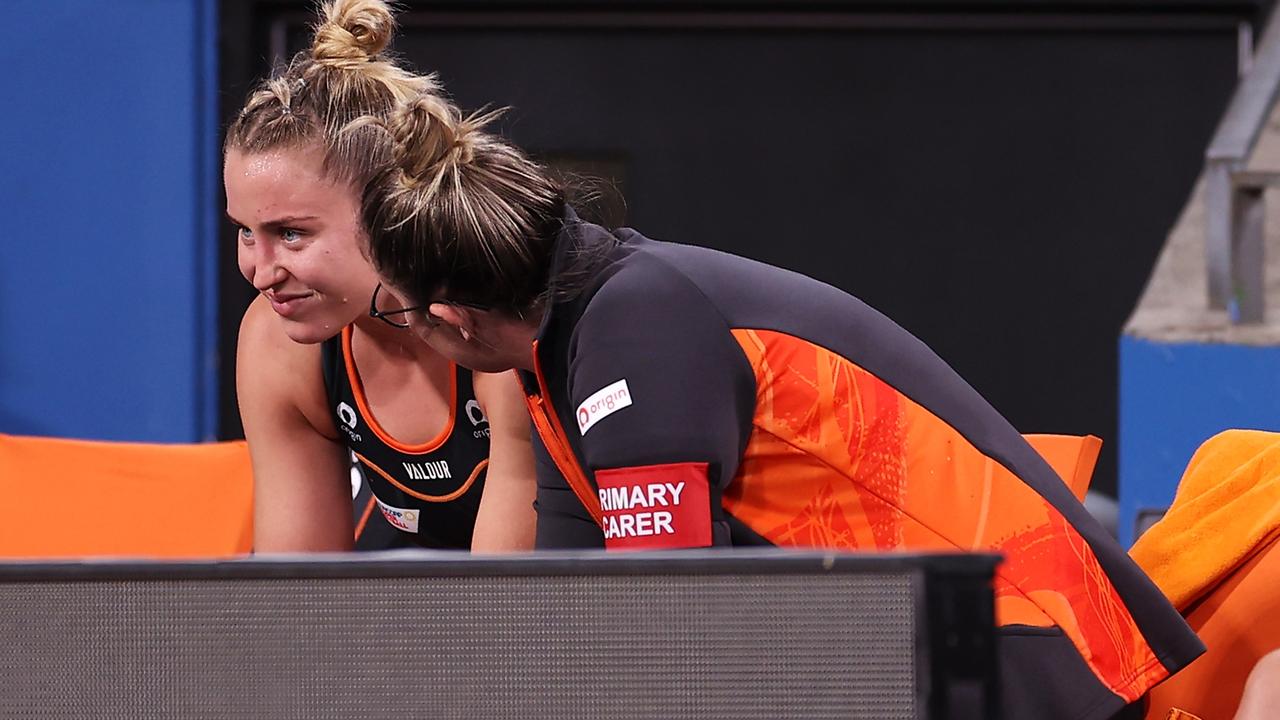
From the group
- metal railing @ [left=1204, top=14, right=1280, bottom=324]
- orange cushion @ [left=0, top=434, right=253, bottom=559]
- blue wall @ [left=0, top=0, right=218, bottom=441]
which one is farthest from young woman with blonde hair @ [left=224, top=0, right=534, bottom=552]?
blue wall @ [left=0, top=0, right=218, bottom=441]

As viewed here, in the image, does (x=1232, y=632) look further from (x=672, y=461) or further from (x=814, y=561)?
(x=814, y=561)

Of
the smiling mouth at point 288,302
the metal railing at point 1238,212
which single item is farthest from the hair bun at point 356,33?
the metal railing at point 1238,212

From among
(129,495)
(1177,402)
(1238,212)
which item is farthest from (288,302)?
(1238,212)

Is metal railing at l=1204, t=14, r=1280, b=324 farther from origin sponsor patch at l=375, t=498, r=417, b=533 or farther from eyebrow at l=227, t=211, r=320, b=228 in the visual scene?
eyebrow at l=227, t=211, r=320, b=228

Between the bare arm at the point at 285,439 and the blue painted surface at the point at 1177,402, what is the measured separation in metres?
1.39

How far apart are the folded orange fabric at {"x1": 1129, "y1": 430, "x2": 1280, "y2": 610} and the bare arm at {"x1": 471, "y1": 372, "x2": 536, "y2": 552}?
618 mm

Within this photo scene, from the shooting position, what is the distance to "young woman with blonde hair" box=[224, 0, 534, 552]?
163 cm

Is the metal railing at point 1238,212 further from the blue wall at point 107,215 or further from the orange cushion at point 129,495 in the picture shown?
the blue wall at point 107,215

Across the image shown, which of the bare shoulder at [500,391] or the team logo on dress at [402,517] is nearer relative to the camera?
the bare shoulder at [500,391]

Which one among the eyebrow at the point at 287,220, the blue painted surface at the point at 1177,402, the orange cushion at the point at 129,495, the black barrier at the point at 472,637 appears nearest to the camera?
the black barrier at the point at 472,637

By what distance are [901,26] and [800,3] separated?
11.3 inches

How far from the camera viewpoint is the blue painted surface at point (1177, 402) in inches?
97.9

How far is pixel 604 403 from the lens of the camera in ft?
3.76

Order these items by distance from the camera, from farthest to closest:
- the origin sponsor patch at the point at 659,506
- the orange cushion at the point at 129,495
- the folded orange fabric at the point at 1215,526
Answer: the orange cushion at the point at 129,495 < the folded orange fabric at the point at 1215,526 < the origin sponsor patch at the point at 659,506
